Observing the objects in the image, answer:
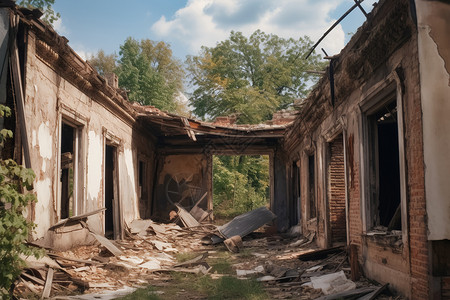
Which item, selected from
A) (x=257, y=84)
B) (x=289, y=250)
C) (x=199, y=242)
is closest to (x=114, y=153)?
(x=199, y=242)

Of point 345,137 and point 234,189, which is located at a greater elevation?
point 345,137

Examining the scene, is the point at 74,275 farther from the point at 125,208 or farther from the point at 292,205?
the point at 292,205

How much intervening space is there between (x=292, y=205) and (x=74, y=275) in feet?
34.3

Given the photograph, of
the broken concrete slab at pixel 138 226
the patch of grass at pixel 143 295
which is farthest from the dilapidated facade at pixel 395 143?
the broken concrete slab at pixel 138 226

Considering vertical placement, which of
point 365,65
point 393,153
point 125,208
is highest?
point 365,65

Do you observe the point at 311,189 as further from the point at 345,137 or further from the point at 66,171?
the point at 66,171

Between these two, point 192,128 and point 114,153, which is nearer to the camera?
point 114,153

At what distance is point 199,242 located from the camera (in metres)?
13.4

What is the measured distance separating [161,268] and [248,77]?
1002 inches

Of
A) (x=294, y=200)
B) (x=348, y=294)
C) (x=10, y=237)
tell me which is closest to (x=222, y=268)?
(x=348, y=294)

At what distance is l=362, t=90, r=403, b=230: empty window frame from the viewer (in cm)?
653

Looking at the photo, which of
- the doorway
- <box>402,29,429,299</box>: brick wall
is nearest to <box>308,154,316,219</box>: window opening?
the doorway

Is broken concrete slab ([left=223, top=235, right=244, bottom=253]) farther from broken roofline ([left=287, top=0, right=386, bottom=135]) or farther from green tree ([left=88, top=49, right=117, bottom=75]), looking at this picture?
green tree ([left=88, top=49, right=117, bottom=75])

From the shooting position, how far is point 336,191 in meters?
9.91
